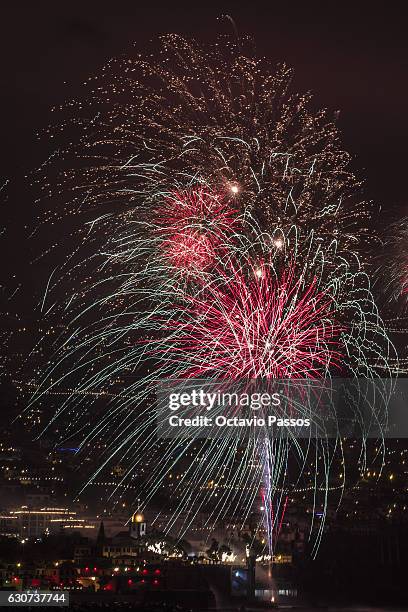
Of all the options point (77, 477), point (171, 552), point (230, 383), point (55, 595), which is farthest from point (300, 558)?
point (230, 383)

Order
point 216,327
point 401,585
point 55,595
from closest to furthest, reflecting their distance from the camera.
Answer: point 216,327
point 55,595
point 401,585

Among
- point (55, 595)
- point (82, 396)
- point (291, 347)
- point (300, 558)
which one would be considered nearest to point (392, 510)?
point (300, 558)

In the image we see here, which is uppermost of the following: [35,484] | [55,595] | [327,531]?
[35,484]

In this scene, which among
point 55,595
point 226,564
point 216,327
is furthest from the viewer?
point 226,564

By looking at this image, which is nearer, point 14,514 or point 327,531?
point 327,531

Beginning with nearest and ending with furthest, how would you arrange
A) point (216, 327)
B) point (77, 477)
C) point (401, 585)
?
point (216, 327)
point (401, 585)
point (77, 477)

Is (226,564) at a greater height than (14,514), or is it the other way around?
(14,514)

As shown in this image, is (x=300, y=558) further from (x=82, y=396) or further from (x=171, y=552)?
(x=82, y=396)

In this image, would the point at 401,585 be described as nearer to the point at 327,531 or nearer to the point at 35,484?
the point at 327,531

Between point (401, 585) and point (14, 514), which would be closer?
point (401, 585)
